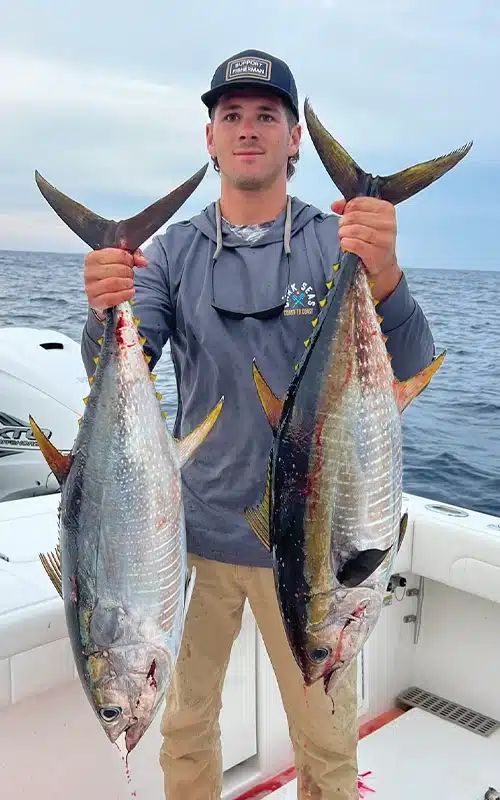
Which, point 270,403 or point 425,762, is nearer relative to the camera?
point 270,403

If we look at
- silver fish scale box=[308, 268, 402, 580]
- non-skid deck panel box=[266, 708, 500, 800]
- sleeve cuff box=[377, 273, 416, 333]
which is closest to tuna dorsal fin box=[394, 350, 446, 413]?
silver fish scale box=[308, 268, 402, 580]

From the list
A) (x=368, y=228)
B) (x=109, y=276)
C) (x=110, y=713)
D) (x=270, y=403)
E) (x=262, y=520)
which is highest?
(x=368, y=228)

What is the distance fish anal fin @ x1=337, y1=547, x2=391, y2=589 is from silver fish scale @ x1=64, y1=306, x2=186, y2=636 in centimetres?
33

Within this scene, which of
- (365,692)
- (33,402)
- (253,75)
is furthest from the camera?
(33,402)

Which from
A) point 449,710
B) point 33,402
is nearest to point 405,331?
point 449,710

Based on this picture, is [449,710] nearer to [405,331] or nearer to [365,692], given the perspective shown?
[365,692]

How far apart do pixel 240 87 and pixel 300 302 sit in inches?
22.9

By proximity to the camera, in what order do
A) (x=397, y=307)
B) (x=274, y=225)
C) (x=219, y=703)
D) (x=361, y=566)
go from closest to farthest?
1. (x=361, y=566)
2. (x=397, y=307)
3. (x=274, y=225)
4. (x=219, y=703)

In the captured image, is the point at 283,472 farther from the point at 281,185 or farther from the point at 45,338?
the point at 45,338

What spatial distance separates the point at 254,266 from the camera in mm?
2057

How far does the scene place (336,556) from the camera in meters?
1.39

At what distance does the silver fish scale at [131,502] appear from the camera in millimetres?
1398

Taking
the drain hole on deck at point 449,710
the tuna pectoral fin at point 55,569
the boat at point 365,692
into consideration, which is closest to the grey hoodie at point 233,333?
the tuna pectoral fin at point 55,569

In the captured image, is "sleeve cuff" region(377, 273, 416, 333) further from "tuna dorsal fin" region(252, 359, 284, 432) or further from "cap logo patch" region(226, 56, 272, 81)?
"cap logo patch" region(226, 56, 272, 81)
